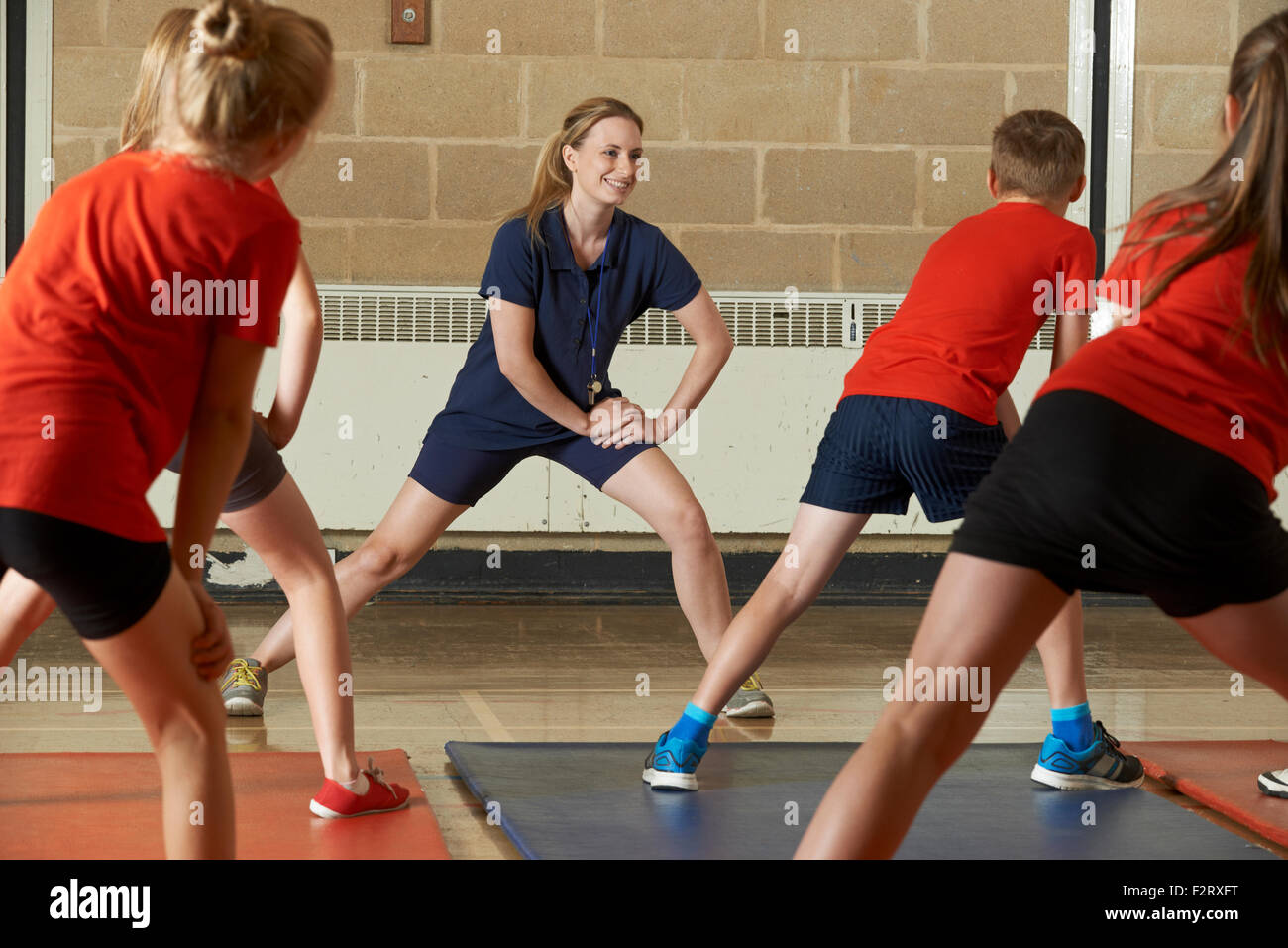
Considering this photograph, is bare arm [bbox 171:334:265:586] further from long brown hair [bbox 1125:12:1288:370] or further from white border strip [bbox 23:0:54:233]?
white border strip [bbox 23:0:54:233]

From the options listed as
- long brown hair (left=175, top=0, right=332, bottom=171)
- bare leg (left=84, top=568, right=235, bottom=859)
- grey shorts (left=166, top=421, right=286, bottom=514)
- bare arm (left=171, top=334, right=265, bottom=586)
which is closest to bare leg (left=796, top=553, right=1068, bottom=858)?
bare leg (left=84, top=568, right=235, bottom=859)

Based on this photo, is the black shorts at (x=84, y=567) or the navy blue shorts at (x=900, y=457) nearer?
the black shorts at (x=84, y=567)

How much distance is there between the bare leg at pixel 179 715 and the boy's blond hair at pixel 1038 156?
72.6 inches

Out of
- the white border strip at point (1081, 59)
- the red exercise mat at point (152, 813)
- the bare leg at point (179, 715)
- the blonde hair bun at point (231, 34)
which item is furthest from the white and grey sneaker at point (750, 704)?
the white border strip at point (1081, 59)

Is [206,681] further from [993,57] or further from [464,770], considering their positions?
[993,57]

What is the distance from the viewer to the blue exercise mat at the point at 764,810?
8.02 feet

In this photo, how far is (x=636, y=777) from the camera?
2.94m

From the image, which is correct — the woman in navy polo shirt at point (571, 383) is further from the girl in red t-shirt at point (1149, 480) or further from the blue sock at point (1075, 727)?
the girl in red t-shirt at point (1149, 480)

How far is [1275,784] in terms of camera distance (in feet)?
9.23

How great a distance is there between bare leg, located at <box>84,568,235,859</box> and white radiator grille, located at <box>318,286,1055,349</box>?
3.97 meters

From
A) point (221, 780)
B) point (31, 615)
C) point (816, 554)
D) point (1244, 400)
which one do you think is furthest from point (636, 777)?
point (1244, 400)

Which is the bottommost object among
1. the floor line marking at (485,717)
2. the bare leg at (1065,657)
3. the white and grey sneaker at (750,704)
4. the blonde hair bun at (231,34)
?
the floor line marking at (485,717)

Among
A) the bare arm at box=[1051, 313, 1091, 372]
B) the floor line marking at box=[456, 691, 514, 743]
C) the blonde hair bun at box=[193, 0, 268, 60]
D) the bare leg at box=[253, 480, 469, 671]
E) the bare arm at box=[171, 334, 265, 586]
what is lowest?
the floor line marking at box=[456, 691, 514, 743]

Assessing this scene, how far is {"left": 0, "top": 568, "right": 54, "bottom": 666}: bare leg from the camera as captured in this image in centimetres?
234
